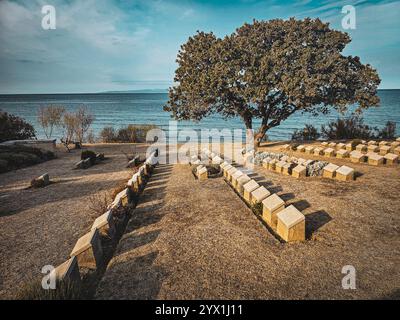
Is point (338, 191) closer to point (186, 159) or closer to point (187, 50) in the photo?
point (186, 159)

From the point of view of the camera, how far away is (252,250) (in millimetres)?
5121

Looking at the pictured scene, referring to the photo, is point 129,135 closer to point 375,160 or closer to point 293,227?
point 375,160

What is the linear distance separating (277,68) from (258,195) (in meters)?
9.99

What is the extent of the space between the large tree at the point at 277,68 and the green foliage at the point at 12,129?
58.1 feet

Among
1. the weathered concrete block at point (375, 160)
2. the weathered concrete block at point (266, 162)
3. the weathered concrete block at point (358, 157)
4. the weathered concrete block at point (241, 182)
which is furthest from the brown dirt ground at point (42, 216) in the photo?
the weathered concrete block at point (375, 160)

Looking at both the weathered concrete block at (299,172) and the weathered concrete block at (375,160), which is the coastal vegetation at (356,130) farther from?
the weathered concrete block at (299,172)

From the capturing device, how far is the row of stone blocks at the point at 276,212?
5.29 meters

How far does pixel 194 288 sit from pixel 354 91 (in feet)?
53.4

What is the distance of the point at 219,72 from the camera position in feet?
47.8

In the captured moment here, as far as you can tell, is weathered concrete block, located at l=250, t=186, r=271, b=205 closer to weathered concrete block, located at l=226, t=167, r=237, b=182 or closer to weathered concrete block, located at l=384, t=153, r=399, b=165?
weathered concrete block, located at l=226, t=167, r=237, b=182

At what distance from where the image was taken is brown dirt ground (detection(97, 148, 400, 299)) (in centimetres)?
405

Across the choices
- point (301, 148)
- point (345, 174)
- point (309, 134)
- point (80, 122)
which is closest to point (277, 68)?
point (301, 148)

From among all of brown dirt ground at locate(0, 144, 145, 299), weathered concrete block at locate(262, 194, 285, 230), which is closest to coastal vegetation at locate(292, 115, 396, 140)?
weathered concrete block at locate(262, 194, 285, 230)
